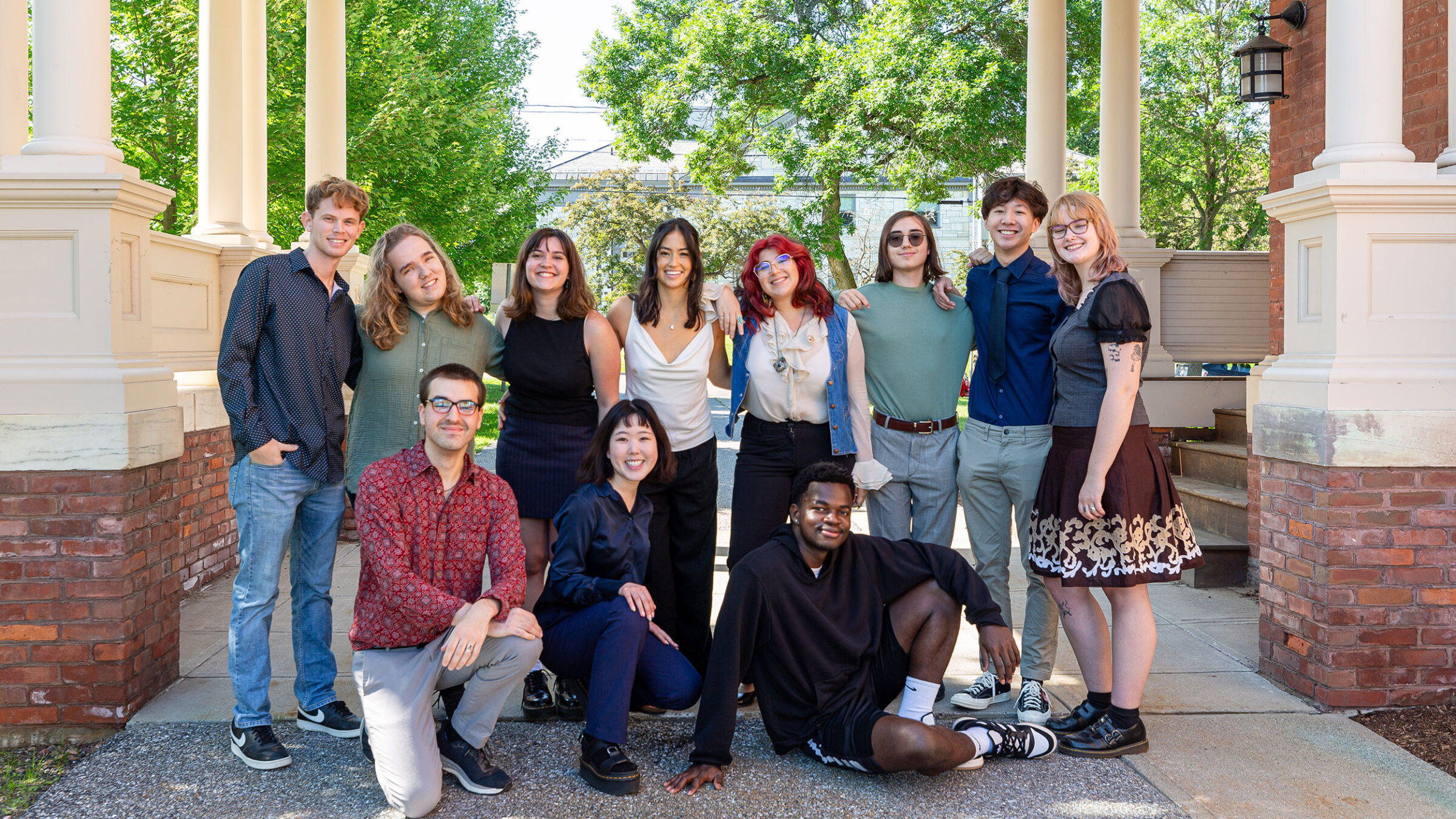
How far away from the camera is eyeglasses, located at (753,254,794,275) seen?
157 inches

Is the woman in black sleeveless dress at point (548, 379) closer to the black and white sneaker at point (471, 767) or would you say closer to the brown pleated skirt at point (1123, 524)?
the black and white sneaker at point (471, 767)

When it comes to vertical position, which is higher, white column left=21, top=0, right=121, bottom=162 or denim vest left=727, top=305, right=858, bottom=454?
white column left=21, top=0, right=121, bottom=162

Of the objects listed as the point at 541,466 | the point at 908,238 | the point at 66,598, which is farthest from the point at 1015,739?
the point at 66,598

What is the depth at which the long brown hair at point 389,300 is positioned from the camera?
154 inches

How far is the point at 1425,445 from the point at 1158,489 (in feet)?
4.04

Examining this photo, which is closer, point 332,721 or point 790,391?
point 332,721

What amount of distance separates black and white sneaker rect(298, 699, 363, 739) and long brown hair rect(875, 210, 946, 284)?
260 cm

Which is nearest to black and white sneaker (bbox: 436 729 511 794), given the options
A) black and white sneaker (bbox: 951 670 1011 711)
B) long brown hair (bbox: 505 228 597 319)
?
long brown hair (bbox: 505 228 597 319)

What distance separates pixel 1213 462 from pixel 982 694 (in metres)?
3.82

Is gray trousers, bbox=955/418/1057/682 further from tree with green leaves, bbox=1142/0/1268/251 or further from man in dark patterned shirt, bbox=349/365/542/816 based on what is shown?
tree with green leaves, bbox=1142/0/1268/251

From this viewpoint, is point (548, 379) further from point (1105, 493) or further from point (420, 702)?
point (1105, 493)

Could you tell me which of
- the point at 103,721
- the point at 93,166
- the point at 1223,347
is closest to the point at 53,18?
the point at 93,166

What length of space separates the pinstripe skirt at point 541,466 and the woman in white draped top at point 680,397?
0.34m

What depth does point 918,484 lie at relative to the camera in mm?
4082
